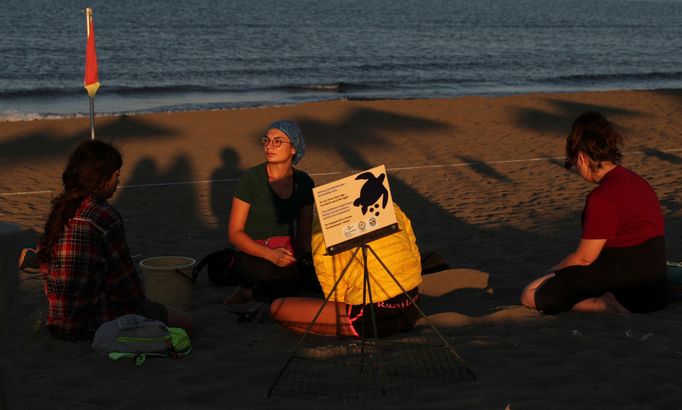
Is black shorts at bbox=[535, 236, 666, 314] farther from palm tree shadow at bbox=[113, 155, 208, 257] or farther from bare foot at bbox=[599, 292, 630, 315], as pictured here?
palm tree shadow at bbox=[113, 155, 208, 257]

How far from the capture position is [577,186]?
10.7 meters

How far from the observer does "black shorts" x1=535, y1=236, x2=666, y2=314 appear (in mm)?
5473

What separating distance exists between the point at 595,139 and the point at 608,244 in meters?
0.65

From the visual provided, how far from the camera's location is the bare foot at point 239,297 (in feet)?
21.0

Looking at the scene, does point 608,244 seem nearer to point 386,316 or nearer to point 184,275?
point 386,316

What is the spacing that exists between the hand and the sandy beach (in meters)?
0.46

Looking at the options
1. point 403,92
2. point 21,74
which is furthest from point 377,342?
point 21,74

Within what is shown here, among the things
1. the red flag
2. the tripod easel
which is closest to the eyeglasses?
the tripod easel

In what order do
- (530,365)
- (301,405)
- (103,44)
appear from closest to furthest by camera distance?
1. (301,405)
2. (530,365)
3. (103,44)

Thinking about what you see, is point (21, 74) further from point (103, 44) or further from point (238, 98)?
point (103, 44)

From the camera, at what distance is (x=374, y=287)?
5191 mm

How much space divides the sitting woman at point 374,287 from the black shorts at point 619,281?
87cm

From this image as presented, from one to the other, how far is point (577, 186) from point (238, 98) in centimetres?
1648

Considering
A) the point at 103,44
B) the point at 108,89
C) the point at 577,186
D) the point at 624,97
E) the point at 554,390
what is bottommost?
the point at 554,390
